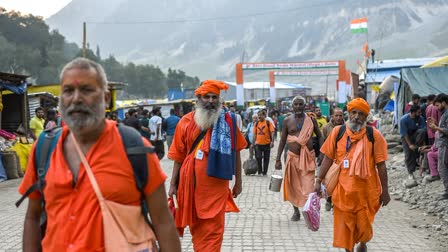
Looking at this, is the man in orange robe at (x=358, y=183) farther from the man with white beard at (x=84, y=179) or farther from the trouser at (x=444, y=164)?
the trouser at (x=444, y=164)

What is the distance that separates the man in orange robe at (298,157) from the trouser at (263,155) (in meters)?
6.08

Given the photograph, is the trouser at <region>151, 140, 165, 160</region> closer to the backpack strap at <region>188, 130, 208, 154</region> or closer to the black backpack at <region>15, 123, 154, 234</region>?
the backpack strap at <region>188, 130, 208, 154</region>

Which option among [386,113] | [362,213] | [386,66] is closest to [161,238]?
[362,213]

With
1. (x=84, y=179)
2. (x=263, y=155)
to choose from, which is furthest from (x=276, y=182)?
A: (x=263, y=155)

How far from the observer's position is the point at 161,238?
2.97 m

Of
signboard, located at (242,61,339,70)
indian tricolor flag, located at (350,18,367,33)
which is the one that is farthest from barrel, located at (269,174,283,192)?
indian tricolor flag, located at (350,18,367,33)

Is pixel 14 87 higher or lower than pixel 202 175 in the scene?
higher

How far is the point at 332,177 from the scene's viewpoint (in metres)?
6.39

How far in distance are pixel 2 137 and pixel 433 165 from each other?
9669 millimetres

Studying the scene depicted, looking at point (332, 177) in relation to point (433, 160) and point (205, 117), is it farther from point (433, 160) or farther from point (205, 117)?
point (433, 160)

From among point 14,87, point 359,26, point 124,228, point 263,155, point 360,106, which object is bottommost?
point 263,155

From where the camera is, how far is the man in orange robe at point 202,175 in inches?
221

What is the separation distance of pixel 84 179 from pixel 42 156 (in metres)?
0.30

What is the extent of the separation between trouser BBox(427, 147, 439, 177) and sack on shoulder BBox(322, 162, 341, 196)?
6.23 m
